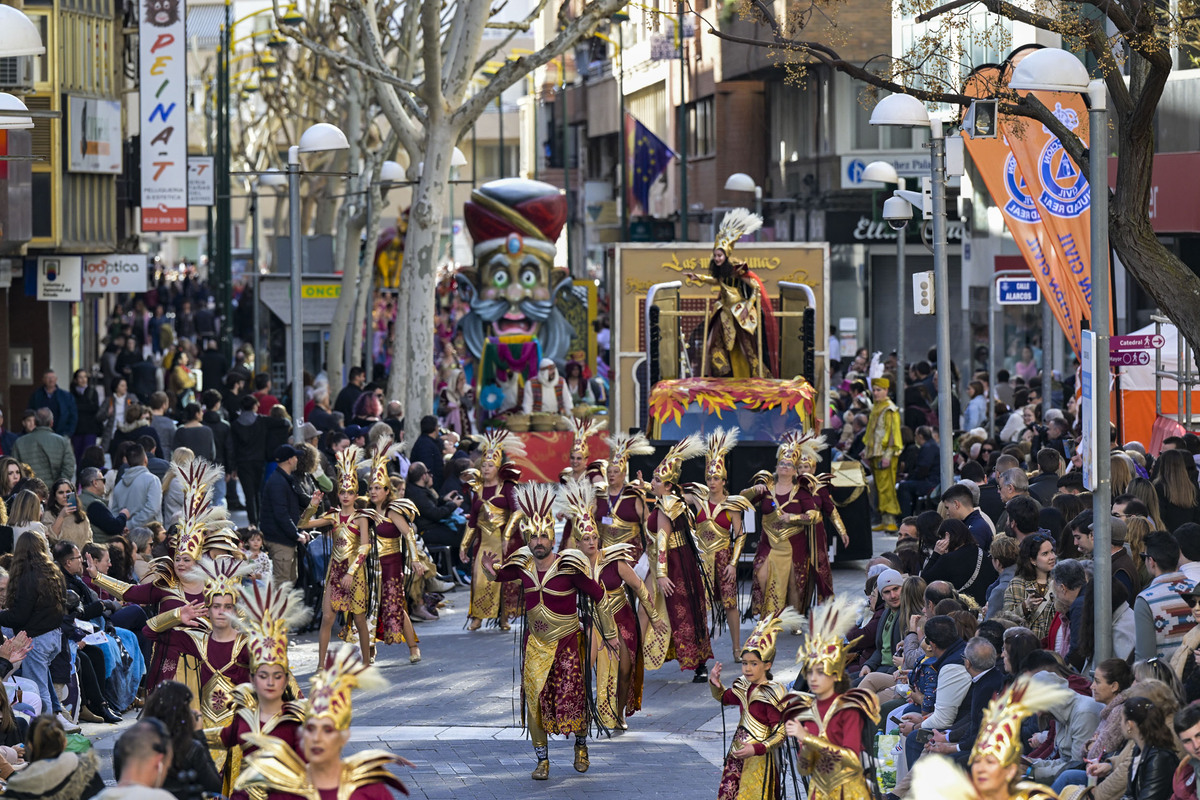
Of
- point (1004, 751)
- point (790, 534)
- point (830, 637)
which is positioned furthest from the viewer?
point (790, 534)

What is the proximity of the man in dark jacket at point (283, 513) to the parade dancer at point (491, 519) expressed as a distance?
1.51 m

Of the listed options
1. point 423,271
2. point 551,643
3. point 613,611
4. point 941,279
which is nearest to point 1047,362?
point 941,279

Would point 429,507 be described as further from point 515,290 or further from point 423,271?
point 515,290

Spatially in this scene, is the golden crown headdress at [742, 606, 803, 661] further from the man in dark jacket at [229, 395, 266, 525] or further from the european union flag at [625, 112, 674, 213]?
the european union flag at [625, 112, 674, 213]

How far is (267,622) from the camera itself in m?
8.74

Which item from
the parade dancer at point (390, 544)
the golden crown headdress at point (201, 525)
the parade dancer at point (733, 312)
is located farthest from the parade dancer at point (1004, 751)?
the parade dancer at point (733, 312)

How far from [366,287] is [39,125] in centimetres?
681

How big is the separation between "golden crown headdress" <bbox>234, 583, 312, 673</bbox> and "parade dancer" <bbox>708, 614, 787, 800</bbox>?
218 cm

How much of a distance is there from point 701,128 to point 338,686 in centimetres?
4447

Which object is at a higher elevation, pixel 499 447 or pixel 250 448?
pixel 499 447

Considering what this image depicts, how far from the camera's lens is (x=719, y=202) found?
4831 cm

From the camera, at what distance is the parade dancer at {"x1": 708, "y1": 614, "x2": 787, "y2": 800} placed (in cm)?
931

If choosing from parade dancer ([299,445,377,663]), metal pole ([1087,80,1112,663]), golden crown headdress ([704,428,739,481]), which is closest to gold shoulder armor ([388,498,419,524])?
parade dancer ([299,445,377,663])

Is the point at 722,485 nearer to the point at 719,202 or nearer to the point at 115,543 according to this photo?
the point at 115,543
